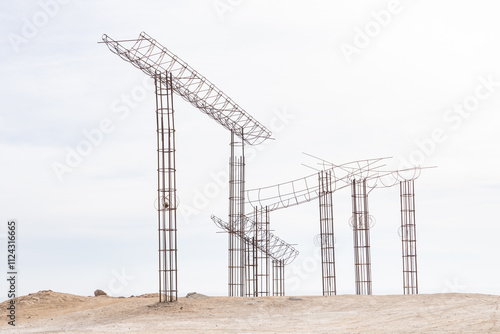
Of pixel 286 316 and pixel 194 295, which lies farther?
pixel 194 295

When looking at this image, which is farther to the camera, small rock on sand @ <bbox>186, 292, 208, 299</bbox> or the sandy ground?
small rock on sand @ <bbox>186, 292, 208, 299</bbox>

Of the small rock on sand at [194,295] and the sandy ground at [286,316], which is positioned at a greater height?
the small rock on sand at [194,295]

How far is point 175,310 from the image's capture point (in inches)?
1056

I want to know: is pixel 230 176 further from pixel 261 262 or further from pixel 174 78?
pixel 174 78

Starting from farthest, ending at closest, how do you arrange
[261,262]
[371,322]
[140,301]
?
[261,262] → [140,301] → [371,322]

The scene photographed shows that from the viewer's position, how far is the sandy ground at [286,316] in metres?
21.9

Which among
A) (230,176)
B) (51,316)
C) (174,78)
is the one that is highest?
(174,78)

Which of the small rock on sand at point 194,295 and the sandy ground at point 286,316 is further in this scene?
the small rock on sand at point 194,295

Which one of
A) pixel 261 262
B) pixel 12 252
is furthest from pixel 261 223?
→ pixel 12 252

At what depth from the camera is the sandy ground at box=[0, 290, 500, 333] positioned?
21922 mm

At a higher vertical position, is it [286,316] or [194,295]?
[194,295]

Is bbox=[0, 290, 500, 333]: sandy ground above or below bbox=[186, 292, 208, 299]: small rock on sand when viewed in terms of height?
below

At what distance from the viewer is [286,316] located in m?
25.0

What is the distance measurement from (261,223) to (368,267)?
664 cm
